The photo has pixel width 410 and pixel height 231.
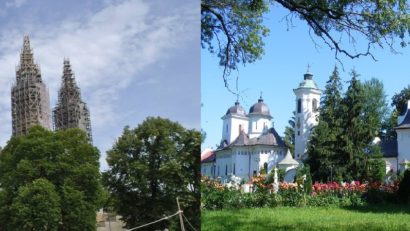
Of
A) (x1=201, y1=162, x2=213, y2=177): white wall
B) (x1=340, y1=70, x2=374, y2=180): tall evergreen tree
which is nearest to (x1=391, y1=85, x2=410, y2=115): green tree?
(x1=340, y1=70, x2=374, y2=180): tall evergreen tree

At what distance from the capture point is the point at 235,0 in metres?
A: 2.55

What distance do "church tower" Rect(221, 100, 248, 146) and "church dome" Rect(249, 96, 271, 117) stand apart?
0.05 metres

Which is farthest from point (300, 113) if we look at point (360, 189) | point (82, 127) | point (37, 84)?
point (37, 84)

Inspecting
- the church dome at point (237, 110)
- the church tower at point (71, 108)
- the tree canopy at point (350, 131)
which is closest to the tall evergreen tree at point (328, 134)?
the tree canopy at point (350, 131)

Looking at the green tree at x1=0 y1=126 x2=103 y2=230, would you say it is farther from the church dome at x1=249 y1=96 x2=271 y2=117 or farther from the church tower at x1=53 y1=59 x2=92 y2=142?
the church dome at x1=249 y1=96 x2=271 y2=117

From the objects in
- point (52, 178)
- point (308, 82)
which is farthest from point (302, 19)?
point (52, 178)

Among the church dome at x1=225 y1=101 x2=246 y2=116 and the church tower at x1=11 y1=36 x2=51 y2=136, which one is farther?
the church tower at x1=11 y1=36 x2=51 y2=136

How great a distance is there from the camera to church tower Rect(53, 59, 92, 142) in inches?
127

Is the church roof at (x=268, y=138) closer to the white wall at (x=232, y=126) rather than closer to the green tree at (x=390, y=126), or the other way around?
the white wall at (x=232, y=126)

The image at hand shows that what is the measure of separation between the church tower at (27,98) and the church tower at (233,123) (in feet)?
4.33

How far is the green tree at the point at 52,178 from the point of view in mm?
2973

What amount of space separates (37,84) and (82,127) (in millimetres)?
687

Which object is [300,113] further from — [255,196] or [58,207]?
[58,207]

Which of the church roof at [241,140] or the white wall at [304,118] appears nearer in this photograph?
the white wall at [304,118]
